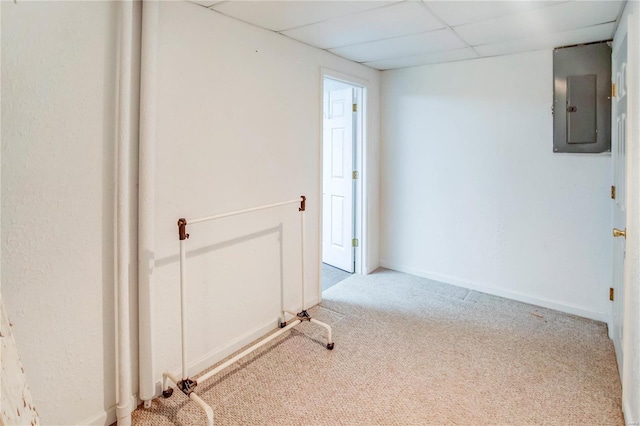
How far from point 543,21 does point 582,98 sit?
0.87 metres

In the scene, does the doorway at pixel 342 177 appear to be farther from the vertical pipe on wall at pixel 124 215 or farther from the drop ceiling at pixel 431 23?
the vertical pipe on wall at pixel 124 215

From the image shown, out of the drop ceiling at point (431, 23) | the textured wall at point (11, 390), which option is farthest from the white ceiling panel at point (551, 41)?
the textured wall at point (11, 390)

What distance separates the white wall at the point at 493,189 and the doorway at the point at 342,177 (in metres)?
0.36

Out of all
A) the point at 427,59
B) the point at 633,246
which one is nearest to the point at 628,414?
the point at 633,246

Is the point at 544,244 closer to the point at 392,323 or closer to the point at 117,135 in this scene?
the point at 392,323

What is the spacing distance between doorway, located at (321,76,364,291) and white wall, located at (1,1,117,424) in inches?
92.3

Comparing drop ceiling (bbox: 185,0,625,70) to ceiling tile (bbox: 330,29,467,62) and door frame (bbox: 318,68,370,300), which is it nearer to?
ceiling tile (bbox: 330,29,467,62)

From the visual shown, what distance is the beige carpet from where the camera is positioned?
1.94 m

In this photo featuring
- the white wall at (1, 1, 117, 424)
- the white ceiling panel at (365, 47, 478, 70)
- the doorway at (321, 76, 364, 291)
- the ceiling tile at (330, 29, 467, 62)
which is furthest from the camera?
the doorway at (321, 76, 364, 291)

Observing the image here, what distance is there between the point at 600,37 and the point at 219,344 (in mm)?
3526

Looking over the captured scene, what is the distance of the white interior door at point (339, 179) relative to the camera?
13.3 feet

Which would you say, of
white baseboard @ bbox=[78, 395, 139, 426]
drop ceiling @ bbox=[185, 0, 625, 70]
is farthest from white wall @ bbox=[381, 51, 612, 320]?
white baseboard @ bbox=[78, 395, 139, 426]

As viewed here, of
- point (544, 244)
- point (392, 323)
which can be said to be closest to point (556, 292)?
point (544, 244)

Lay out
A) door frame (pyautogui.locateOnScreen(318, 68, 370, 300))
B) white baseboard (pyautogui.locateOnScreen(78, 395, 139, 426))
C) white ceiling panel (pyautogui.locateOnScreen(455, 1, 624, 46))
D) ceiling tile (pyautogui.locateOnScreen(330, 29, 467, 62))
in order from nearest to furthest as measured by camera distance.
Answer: white baseboard (pyautogui.locateOnScreen(78, 395, 139, 426)) < white ceiling panel (pyautogui.locateOnScreen(455, 1, 624, 46)) < ceiling tile (pyautogui.locateOnScreen(330, 29, 467, 62)) < door frame (pyautogui.locateOnScreen(318, 68, 370, 300))
